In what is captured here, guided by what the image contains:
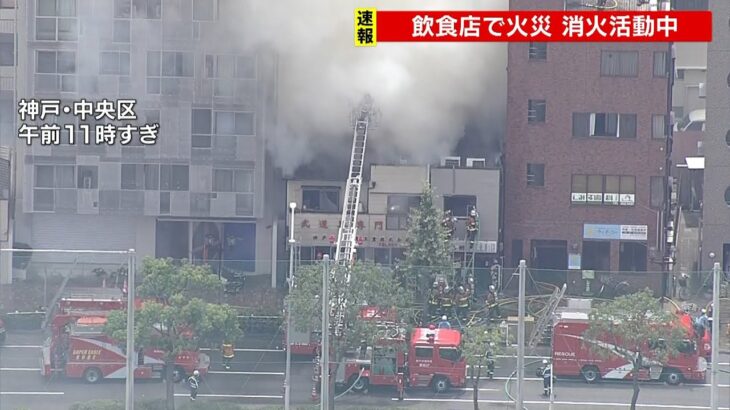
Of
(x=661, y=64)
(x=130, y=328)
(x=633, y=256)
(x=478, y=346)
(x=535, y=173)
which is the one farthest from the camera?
(x=633, y=256)

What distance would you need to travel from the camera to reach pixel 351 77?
67.3ft

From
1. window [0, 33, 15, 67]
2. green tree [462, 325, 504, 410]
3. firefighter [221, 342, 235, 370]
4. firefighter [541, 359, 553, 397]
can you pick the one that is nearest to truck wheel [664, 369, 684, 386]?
firefighter [541, 359, 553, 397]

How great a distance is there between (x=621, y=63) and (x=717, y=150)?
2.23 meters

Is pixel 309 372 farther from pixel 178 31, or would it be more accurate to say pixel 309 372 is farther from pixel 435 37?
pixel 178 31

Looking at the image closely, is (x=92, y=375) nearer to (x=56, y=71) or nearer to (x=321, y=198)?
(x=321, y=198)

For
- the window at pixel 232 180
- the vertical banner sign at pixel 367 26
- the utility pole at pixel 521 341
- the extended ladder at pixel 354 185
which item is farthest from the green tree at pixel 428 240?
the utility pole at pixel 521 341

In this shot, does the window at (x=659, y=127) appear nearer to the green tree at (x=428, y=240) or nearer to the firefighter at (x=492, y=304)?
the green tree at (x=428, y=240)

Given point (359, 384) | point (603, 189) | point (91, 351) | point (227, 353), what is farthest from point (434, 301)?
point (603, 189)

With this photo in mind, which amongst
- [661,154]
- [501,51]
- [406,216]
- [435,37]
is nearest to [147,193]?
[406,216]

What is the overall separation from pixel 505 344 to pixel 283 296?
1.64 metres

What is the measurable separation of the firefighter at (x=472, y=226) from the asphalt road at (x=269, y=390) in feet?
30.2

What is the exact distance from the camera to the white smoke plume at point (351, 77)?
20203mm

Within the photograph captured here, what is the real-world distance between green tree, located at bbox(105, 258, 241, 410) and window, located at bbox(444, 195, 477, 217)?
32.1ft

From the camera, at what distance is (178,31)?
19.9 metres
